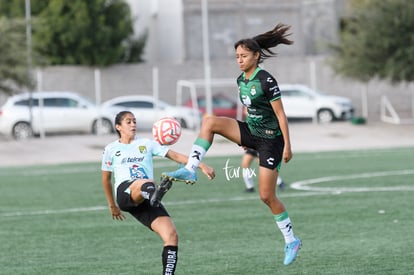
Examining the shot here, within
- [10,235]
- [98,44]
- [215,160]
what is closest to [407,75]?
[215,160]

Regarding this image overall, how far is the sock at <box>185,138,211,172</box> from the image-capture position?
1017cm

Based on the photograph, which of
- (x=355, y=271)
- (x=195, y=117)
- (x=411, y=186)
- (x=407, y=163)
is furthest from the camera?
(x=195, y=117)

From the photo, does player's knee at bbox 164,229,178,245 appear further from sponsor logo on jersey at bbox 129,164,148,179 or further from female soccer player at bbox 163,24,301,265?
female soccer player at bbox 163,24,301,265

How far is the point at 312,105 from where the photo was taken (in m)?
44.6

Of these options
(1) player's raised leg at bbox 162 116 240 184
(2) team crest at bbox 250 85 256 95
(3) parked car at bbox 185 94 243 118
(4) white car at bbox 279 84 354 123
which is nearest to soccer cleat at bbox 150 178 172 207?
(1) player's raised leg at bbox 162 116 240 184

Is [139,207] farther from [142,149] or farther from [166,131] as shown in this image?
[166,131]

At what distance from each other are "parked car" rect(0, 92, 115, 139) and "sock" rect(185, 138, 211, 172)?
30952 mm

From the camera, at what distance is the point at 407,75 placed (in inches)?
1580

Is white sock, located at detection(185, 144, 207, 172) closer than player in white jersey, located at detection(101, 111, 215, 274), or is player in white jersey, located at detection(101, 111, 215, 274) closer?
player in white jersey, located at detection(101, 111, 215, 274)

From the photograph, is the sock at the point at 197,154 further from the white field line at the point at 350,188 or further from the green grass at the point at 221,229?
the white field line at the point at 350,188

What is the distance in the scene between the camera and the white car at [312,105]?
44.5 m

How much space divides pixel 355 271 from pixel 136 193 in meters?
2.68

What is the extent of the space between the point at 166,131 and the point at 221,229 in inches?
202

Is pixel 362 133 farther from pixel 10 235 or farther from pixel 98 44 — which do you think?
pixel 10 235
